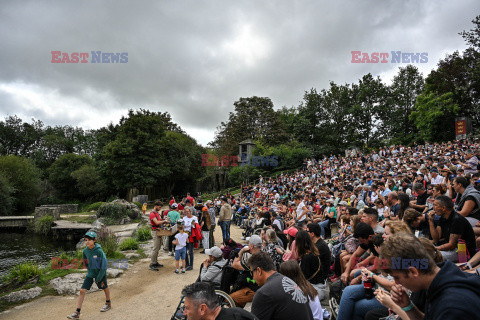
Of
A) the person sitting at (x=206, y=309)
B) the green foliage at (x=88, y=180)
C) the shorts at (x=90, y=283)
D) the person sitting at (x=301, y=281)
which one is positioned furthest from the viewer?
the green foliage at (x=88, y=180)

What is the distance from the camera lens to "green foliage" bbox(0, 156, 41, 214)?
104 feet

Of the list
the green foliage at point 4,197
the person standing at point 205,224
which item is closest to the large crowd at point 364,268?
the person standing at point 205,224

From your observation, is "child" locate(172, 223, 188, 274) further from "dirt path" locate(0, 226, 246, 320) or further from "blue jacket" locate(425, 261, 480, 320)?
"blue jacket" locate(425, 261, 480, 320)

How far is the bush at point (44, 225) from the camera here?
2008 cm

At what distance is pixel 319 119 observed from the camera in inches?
1463

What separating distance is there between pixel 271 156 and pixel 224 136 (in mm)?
9516

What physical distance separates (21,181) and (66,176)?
642 centimetres

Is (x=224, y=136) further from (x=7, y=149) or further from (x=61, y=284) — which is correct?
(x=7, y=149)

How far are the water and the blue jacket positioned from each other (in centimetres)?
1490

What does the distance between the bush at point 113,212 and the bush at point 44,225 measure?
438 centimetres

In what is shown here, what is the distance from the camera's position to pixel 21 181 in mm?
32562

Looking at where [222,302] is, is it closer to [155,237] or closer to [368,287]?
[368,287]

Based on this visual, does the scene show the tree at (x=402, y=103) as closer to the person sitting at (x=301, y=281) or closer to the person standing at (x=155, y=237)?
the person standing at (x=155, y=237)

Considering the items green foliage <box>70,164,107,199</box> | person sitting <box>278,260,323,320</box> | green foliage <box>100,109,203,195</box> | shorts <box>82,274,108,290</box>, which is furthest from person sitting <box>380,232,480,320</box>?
green foliage <box>70,164,107,199</box>
